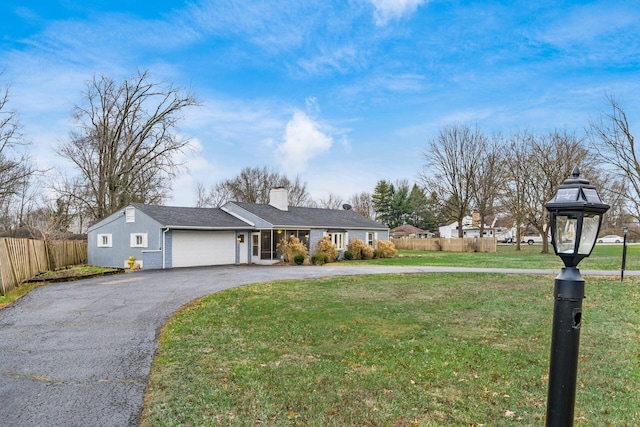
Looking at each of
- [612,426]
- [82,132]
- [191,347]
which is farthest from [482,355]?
[82,132]

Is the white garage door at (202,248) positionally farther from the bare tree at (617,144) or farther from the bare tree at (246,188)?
the bare tree at (246,188)

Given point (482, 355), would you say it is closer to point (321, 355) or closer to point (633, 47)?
point (321, 355)

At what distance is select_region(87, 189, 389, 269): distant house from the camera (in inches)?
806

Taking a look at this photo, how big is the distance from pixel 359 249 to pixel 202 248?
10.8 metres

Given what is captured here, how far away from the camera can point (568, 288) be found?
233cm

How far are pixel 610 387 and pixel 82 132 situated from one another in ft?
115

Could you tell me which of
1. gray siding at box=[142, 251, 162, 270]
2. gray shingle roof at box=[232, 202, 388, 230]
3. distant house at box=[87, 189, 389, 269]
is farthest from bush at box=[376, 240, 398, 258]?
gray siding at box=[142, 251, 162, 270]

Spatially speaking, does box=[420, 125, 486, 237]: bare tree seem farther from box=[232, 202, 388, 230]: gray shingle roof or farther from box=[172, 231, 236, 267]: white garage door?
box=[172, 231, 236, 267]: white garage door

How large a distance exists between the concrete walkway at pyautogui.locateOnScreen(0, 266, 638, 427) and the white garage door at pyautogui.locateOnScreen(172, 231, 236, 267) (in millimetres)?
8508

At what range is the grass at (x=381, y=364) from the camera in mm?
3906

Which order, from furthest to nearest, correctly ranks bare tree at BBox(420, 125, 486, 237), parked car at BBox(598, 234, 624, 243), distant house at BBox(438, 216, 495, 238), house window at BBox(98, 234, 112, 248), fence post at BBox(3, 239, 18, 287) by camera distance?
distant house at BBox(438, 216, 495, 238)
parked car at BBox(598, 234, 624, 243)
bare tree at BBox(420, 125, 486, 237)
house window at BBox(98, 234, 112, 248)
fence post at BBox(3, 239, 18, 287)

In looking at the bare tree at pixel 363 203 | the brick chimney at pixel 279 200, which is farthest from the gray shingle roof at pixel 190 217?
the bare tree at pixel 363 203

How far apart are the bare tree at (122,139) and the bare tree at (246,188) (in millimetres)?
16575

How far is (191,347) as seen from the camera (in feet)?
20.1
